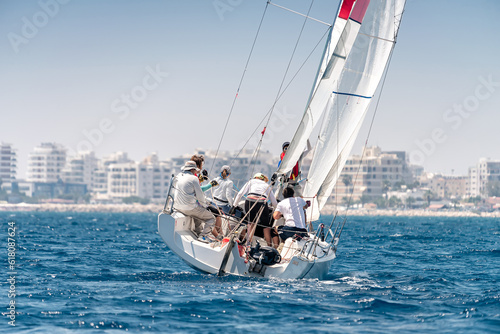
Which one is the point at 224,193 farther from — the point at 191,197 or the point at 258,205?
the point at 258,205

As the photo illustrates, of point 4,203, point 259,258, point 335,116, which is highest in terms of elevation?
point 335,116

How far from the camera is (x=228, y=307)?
31.1 feet

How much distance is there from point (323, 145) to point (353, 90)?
139 centimetres

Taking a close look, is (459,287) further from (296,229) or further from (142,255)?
(142,255)

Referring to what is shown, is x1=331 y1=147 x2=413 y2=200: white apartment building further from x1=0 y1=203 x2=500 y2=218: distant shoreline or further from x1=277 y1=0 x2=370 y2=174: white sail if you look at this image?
x1=277 y1=0 x2=370 y2=174: white sail

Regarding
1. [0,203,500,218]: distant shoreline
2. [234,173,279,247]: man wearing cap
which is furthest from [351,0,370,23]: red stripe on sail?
[0,203,500,218]: distant shoreline

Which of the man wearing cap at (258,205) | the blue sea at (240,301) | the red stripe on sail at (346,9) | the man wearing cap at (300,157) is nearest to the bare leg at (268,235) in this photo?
the man wearing cap at (258,205)

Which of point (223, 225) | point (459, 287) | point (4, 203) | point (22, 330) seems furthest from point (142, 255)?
point (4, 203)

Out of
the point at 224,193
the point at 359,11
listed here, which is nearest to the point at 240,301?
the point at 224,193

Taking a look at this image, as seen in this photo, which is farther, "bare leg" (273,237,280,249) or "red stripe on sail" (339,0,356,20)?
"red stripe on sail" (339,0,356,20)

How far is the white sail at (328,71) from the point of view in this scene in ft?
43.3

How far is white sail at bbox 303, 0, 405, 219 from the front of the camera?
47.9ft

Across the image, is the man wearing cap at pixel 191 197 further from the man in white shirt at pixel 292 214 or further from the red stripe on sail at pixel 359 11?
the red stripe on sail at pixel 359 11

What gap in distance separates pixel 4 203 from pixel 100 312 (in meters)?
195
